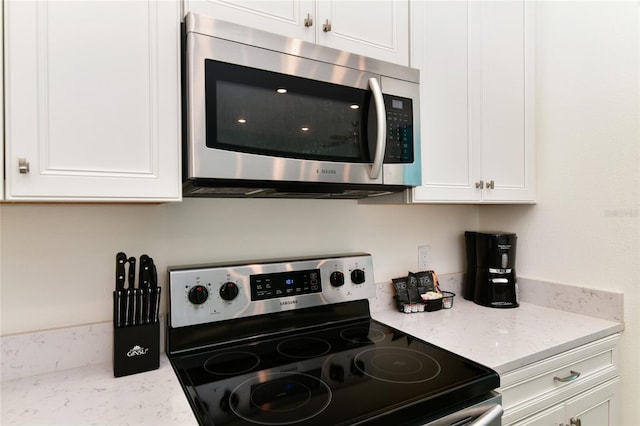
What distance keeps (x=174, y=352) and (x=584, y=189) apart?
1770mm

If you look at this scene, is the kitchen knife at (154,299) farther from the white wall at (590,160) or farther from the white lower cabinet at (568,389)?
the white wall at (590,160)

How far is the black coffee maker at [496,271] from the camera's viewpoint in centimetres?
176

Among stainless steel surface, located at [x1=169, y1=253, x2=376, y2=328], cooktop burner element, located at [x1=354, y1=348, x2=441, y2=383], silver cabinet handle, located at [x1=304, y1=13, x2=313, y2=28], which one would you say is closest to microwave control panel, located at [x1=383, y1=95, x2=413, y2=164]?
silver cabinet handle, located at [x1=304, y1=13, x2=313, y2=28]

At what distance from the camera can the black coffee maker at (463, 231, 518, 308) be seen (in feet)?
5.76

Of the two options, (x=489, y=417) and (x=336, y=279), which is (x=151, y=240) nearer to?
(x=336, y=279)

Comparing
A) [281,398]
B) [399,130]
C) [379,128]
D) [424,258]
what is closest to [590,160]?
[424,258]

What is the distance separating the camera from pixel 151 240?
1.25 meters

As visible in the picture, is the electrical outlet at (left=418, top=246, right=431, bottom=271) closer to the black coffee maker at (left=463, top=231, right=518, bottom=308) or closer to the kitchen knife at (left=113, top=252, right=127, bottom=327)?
the black coffee maker at (left=463, top=231, right=518, bottom=308)

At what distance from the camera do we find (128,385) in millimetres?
1000

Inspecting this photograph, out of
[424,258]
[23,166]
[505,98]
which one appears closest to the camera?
[23,166]

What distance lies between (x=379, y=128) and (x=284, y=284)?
66cm

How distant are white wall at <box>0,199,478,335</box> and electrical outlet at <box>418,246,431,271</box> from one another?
0.09ft

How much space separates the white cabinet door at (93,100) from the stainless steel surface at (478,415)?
0.91 meters

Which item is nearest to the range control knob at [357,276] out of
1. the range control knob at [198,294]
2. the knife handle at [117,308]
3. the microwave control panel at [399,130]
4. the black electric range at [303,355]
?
the black electric range at [303,355]
